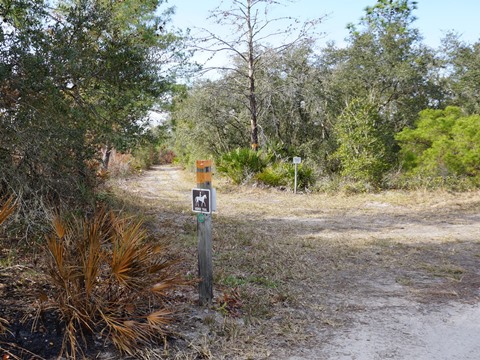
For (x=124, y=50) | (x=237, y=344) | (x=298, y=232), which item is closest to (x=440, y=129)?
(x=298, y=232)

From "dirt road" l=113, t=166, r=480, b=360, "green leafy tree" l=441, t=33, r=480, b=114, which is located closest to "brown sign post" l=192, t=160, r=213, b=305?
"dirt road" l=113, t=166, r=480, b=360

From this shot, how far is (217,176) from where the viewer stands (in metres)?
17.4

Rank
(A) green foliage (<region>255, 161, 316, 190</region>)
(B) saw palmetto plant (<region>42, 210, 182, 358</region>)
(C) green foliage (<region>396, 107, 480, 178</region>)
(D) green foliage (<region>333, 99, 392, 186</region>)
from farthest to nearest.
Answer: (A) green foliage (<region>255, 161, 316, 190</region>)
(D) green foliage (<region>333, 99, 392, 186</region>)
(C) green foliage (<region>396, 107, 480, 178</region>)
(B) saw palmetto plant (<region>42, 210, 182, 358</region>)

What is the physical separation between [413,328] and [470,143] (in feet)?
33.1

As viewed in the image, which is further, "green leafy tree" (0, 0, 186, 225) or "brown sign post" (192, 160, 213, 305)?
"green leafy tree" (0, 0, 186, 225)

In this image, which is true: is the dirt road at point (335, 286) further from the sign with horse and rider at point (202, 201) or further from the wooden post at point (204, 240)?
the sign with horse and rider at point (202, 201)

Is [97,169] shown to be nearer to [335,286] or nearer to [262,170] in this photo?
[335,286]

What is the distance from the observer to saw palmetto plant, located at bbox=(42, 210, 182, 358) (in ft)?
10.4

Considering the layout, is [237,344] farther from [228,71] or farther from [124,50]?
[228,71]

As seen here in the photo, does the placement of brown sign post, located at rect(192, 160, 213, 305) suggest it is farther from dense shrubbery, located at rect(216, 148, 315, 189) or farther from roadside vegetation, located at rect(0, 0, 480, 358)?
dense shrubbery, located at rect(216, 148, 315, 189)

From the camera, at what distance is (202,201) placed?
3787mm

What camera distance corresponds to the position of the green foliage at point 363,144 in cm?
1339

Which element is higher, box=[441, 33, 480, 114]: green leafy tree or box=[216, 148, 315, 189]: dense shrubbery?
box=[441, 33, 480, 114]: green leafy tree

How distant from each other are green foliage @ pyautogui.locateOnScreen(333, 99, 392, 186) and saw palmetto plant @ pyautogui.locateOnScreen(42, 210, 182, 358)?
10808 mm
